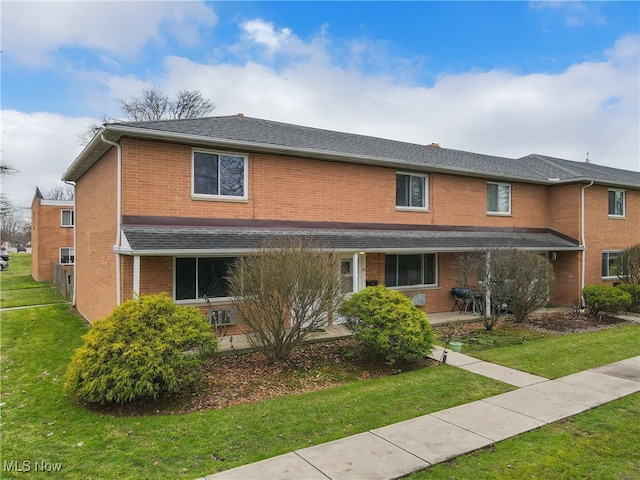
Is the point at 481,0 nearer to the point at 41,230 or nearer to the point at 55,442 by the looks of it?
the point at 55,442

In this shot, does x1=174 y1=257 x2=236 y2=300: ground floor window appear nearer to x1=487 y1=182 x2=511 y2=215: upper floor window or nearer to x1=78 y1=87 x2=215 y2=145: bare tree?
x1=487 y1=182 x2=511 y2=215: upper floor window

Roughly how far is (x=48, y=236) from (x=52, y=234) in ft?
0.88

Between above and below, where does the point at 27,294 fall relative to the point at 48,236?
below

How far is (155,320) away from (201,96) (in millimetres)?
34291

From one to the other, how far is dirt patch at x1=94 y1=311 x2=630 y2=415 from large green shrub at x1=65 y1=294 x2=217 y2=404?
278 millimetres

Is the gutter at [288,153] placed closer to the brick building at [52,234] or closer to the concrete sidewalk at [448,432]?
the concrete sidewalk at [448,432]

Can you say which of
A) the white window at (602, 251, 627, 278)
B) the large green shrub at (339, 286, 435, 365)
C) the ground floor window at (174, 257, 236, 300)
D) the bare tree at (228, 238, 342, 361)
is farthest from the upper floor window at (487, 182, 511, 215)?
the ground floor window at (174, 257, 236, 300)

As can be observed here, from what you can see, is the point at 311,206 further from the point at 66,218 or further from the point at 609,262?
the point at 66,218

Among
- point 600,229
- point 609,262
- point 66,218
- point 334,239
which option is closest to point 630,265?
point 609,262

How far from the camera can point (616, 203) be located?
62.0 feet

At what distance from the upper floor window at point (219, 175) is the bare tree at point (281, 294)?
11.0 feet

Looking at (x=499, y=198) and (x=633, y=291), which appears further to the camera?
(x=499, y=198)

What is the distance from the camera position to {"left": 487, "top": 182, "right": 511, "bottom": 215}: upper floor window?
16750mm

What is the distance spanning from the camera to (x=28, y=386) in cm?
727
